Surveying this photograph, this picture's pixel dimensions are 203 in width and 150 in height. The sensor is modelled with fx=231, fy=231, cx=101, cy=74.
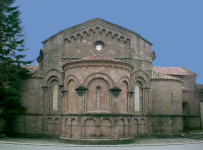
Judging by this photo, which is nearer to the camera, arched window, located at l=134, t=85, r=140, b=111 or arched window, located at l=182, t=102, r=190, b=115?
arched window, located at l=134, t=85, r=140, b=111

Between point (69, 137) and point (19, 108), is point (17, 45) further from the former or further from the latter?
point (69, 137)

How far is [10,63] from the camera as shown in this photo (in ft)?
81.9

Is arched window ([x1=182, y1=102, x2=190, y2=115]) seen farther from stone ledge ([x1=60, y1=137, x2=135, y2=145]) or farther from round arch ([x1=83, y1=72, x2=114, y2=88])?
round arch ([x1=83, y1=72, x2=114, y2=88])

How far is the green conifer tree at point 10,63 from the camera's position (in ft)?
78.0

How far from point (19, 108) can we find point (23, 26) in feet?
30.2

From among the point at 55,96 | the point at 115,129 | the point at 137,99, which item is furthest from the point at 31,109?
the point at 137,99

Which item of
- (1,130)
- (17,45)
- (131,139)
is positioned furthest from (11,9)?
(131,139)

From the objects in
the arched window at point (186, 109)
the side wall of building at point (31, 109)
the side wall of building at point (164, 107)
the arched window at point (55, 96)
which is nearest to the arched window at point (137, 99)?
the side wall of building at point (164, 107)

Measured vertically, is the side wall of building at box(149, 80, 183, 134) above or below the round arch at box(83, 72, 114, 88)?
below

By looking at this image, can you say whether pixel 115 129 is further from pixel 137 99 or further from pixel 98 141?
pixel 137 99

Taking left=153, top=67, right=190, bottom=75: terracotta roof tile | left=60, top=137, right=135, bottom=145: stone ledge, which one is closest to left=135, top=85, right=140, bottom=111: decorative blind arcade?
left=60, top=137, right=135, bottom=145: stone ledge

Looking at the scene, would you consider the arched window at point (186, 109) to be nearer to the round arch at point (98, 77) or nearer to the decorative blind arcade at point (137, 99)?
the decorative blind arcade at point (137, 99)

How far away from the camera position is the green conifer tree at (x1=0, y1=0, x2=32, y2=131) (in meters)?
23.8

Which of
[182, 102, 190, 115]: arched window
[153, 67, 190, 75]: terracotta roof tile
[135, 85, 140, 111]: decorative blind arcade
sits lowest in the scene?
[182, 102, 190, 115]: arched window
